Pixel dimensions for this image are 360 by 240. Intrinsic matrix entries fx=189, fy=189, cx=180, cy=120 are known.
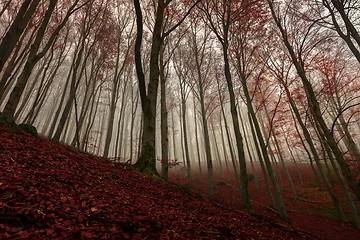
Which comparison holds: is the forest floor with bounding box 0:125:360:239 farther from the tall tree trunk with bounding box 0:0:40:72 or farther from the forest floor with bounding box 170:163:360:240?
the forest floor with bounding box 170:163:360:240

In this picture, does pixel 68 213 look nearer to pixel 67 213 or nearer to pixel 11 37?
pixel 67 213

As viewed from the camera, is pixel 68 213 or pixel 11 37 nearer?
pixel 68 213

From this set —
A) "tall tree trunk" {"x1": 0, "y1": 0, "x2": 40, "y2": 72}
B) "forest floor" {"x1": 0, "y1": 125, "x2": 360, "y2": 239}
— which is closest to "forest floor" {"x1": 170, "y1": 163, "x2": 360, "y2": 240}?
"forest floor" {"x1": 0, "y1": 125, "x2": 360, "y2": 239}

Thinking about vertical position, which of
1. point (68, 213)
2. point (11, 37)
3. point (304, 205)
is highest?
point (11, 37)

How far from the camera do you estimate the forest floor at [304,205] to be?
7.91 meters

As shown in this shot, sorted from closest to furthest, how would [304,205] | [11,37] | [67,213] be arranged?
1. [67,213]
2. [11,37]
3. [304,205]

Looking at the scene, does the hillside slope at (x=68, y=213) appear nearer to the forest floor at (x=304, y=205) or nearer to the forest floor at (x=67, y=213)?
the forest floor at (x=67, y=213)

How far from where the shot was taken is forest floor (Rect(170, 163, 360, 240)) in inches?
312

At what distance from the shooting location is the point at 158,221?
250 centimetres

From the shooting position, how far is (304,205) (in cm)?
1273

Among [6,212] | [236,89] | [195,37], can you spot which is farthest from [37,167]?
[236,89]

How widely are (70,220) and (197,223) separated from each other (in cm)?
184

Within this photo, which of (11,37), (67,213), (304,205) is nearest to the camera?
(67,213)

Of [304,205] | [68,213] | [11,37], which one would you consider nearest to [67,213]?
[68,213]
